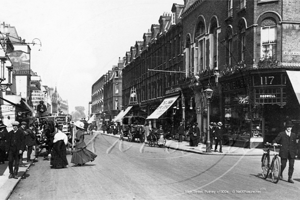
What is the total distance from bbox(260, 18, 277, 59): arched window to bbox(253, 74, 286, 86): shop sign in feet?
3.85

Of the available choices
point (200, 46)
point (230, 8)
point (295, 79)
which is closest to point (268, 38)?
point (295, 79)

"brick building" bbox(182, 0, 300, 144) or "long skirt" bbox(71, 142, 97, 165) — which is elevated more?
"brick building" bbox(182, 0, 300, 144)

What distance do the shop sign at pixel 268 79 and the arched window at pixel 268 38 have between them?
1.17 metres

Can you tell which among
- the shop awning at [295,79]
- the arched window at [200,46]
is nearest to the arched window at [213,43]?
the arched window at [200,46]

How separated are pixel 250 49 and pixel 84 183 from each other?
1639 cm

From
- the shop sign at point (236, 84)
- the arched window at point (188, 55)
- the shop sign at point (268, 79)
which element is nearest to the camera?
the shop sign at point (268, 79)

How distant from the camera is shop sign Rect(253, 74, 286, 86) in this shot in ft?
73.3

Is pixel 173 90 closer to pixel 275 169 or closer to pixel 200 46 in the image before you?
pixel 200 46

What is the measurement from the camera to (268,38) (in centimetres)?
2295

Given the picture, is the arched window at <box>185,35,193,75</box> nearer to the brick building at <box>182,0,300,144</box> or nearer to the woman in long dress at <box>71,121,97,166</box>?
the brick building at <box>182,0,300,144</box>

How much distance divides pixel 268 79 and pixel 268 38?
2.45m

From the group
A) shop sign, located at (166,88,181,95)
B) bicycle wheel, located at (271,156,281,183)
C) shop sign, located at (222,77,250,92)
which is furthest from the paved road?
shop sign, located at (166,88,181,95)

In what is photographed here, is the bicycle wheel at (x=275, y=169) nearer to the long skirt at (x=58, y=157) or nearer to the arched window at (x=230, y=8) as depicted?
the long skirt at (x=58, y=157)

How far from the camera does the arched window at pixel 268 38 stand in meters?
22.8
